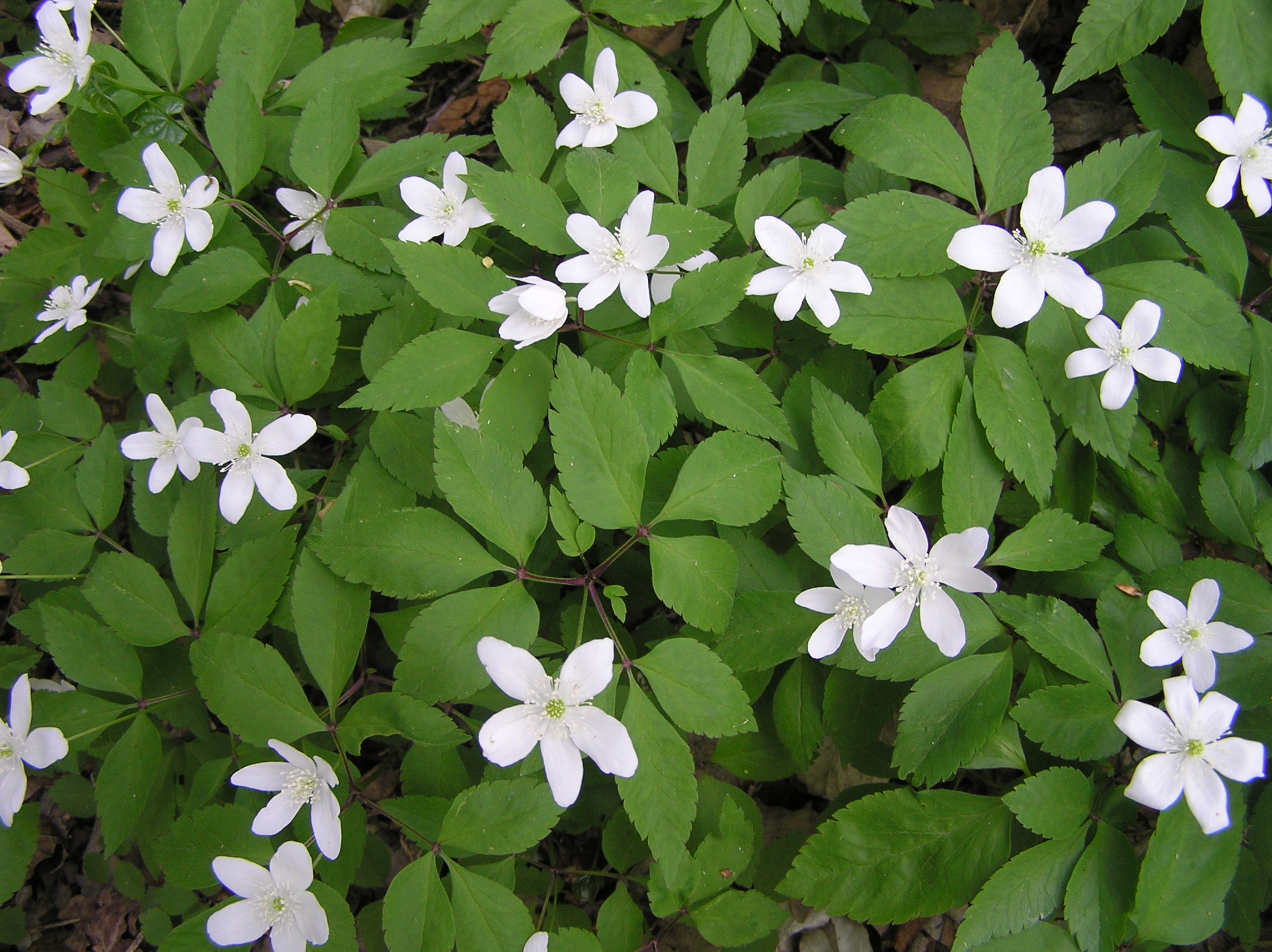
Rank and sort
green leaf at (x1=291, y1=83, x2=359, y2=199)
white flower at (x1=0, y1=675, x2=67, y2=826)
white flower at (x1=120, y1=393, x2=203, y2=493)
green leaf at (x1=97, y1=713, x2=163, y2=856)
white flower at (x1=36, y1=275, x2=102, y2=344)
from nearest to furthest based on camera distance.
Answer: white flower at (x1=0, y1=675, x2=67, y2=826), green leaf at (x1=97, y1=713, x2=163, y2=856), white flower at (x1=120, y1=393, x2=203, y2=493), green leaf at (x1=291, y1=83, x2=359, y2=199), white flower at (x1=36, y1=275, x2=102, y2=344)

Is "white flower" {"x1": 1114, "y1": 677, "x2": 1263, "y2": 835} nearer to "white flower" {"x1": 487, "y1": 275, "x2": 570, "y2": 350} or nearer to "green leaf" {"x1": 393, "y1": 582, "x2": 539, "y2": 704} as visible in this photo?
"green leaf" {"x1": 393, "y1": 582, "x2": 539, "y2": 704}

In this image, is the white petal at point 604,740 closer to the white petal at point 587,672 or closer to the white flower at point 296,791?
the white petal at point 587,672

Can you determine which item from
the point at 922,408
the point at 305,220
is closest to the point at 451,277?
the point at 305,220

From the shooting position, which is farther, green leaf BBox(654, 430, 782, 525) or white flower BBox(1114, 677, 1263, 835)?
green leaf BBox(654, 430, 782, 525)

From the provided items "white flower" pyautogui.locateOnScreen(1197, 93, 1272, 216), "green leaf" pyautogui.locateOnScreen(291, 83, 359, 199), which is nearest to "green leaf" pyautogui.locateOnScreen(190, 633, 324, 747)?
"green leaf" pyautogui.locateOnScreen(291, 83, 359, 199)

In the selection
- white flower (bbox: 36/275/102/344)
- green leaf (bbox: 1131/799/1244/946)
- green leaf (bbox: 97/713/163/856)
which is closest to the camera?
green leaf (bbox: 1131/799/1244/946)

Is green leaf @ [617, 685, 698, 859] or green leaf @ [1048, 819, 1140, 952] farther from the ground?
green leaf @ [617, 685, 698, 859]
